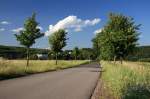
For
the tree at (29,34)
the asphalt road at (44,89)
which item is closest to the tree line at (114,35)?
the tree at (29,34)

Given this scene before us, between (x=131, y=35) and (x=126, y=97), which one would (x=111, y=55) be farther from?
(x=126, y=97)

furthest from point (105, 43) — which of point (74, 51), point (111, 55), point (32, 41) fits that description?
point (74, 51)

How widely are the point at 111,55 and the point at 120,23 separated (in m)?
4.31

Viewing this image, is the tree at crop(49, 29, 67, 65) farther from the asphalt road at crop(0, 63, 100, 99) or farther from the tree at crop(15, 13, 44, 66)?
the asphalt road at crop(0, 63, 100, 99)

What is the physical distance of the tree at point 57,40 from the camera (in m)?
A: 63.1

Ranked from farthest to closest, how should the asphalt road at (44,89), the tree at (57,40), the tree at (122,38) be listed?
the tree at (57,40) < the tree at (122,38) < the asphalt road at (44,89)

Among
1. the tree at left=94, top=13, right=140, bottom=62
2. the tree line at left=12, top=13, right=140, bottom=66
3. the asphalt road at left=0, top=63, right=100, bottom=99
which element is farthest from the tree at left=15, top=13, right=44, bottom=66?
the asphalt road at left=0, top=63, right=100, bottom=99

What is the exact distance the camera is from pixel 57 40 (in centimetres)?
6319

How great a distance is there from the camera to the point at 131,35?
38031 mm

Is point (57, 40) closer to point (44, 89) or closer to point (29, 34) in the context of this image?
point (29, 34)

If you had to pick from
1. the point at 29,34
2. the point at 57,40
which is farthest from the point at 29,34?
the point at 57,40

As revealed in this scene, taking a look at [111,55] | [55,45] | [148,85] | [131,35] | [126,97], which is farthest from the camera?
[55,45]

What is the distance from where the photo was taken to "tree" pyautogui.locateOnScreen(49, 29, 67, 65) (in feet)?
207

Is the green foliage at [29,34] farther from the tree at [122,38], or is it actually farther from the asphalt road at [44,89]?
the asphalt road at [44,89]
